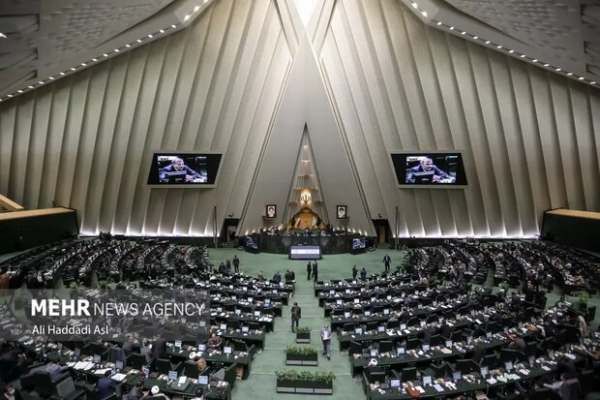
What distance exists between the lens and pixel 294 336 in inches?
558

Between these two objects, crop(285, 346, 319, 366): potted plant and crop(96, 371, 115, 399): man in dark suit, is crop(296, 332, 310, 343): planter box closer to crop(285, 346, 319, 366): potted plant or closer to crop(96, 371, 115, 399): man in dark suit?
crop(285, 346, 319, 366): potted plant

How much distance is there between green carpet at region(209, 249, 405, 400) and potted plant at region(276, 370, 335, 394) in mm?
156

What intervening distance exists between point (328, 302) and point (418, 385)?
7.83 metres

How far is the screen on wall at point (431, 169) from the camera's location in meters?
28.6

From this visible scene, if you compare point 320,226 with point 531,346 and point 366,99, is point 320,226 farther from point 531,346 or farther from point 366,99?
point 531,346

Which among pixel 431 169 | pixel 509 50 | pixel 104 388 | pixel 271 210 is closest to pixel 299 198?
pixel 271 210

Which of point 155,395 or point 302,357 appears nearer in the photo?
point 155,395

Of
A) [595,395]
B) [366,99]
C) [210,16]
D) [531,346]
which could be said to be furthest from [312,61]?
[595,395]

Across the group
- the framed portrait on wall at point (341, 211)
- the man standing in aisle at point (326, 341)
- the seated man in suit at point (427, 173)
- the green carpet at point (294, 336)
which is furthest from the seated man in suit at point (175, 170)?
the man standing in aisle at point (326, 341)

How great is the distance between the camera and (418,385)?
9.15m

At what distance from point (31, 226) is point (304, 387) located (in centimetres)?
A: 2647

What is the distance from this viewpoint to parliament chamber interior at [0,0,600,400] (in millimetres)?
10817

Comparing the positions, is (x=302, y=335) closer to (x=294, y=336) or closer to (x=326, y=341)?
(x=294, y=336)

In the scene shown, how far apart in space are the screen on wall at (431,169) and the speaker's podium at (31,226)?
87.2 feet
